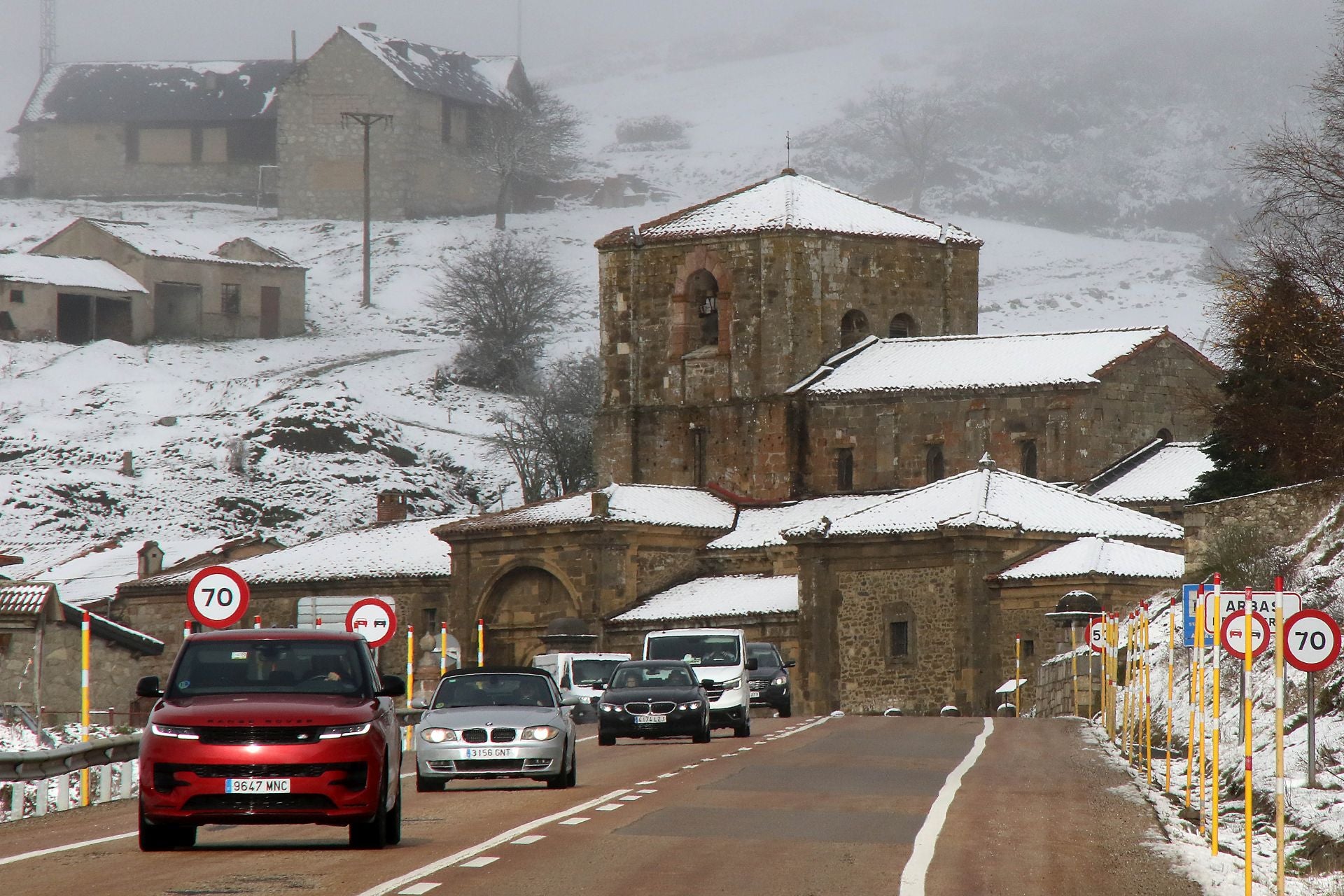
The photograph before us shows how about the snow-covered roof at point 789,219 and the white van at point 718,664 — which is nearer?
the white van at point 718,664

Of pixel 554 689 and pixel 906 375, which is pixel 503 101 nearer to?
pixel 906 375

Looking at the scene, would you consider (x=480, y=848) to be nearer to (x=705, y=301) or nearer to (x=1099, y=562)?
(x=1099, y=562)

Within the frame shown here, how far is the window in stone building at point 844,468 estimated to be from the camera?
221 ft

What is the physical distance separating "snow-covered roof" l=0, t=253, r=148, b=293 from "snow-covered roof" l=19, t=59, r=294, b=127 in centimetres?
3395

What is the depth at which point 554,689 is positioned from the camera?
980 inches

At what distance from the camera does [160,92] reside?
14950 cm

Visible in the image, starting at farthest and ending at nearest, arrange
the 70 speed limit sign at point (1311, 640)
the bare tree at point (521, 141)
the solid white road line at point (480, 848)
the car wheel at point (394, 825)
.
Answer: the bare tree at point (521, 141) < the 70 speed limit sign at point (1311, 640) < the car wheel at point (394, 825) < the solid white road line at point (480, 848)

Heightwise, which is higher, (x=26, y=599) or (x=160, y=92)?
(x=160, y=92)

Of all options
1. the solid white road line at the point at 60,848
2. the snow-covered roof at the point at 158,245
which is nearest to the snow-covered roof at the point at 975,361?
the solid white road line at the point at 60,848

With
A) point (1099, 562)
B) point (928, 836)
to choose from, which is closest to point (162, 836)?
point (928, 836)

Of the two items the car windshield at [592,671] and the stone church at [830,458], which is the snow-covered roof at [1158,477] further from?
the car windshield at [592,671]

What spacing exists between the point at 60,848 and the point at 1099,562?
1558 inches

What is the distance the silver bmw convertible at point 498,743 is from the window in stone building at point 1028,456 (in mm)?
41286

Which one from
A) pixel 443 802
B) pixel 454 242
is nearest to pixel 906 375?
pixel 443 802
